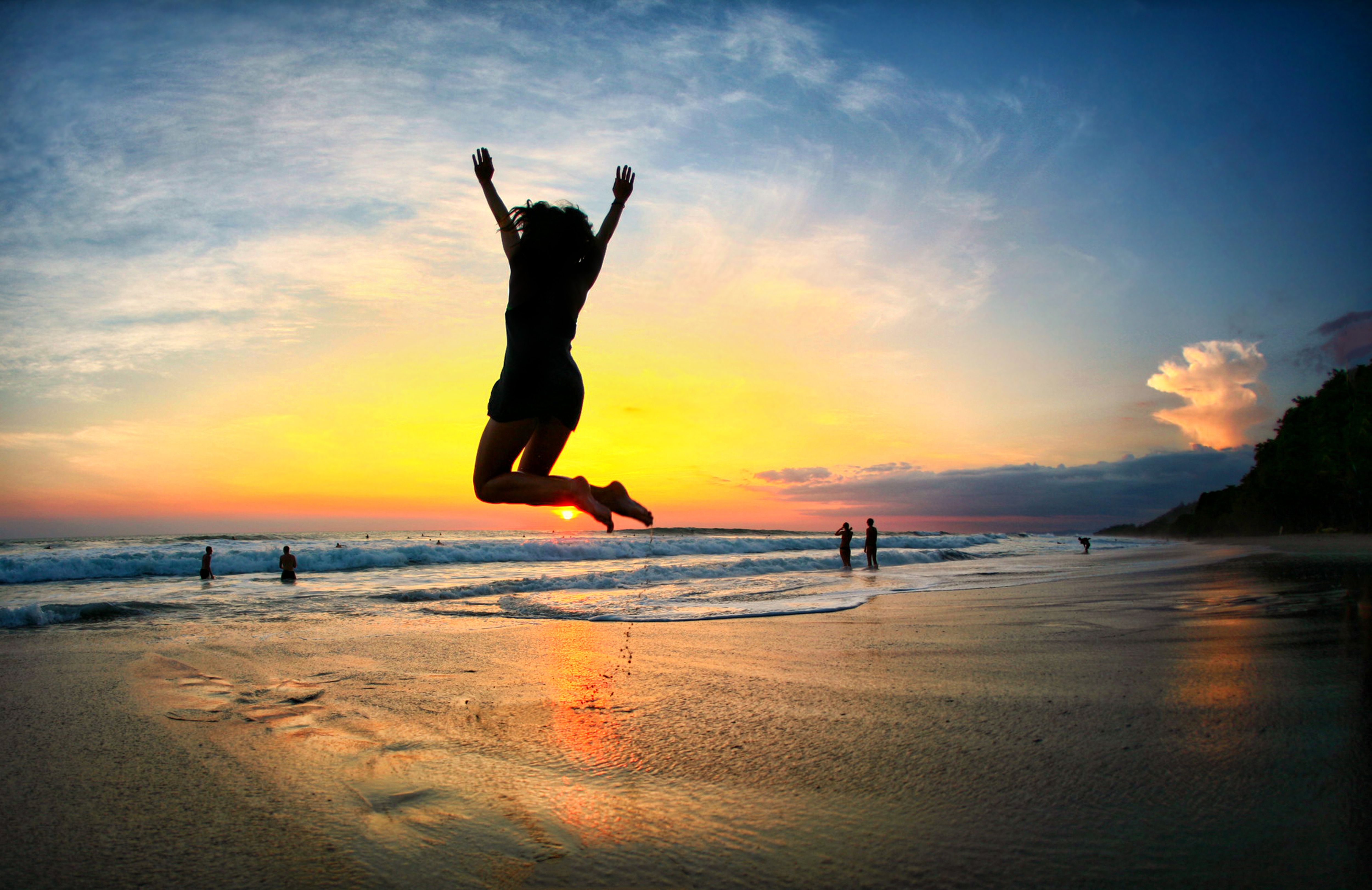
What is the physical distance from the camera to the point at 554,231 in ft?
11.9

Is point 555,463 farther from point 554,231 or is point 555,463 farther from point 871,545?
point 871,545

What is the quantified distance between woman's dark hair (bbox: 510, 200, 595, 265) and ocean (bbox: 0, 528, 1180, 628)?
351cm

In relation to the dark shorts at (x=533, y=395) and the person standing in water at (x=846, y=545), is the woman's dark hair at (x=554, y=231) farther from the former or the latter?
Result: the person standing in water at (x=846, y=545)

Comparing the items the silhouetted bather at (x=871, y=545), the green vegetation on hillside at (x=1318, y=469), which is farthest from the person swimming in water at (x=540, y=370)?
the green vegetation on hillside at (x=1318, y=469)

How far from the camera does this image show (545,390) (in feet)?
11.4

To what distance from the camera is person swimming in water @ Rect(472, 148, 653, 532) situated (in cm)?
347

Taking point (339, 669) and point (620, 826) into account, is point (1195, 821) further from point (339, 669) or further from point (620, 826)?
point (339, 669)

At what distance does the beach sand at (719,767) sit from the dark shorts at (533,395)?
1649mm

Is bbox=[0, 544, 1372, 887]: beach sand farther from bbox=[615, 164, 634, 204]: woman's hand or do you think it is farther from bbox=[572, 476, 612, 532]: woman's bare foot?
bbox=[615, 164, 634, 204]: woman's hand

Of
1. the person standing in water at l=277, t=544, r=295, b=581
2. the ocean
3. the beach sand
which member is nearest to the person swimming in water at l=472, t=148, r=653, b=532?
the beach sand

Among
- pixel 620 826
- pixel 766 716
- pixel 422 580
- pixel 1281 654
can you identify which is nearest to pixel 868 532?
pixel 422 580

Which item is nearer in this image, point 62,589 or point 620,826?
point 620,826

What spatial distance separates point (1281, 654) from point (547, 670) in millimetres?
5452

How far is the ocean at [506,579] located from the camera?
1146 centimetres
